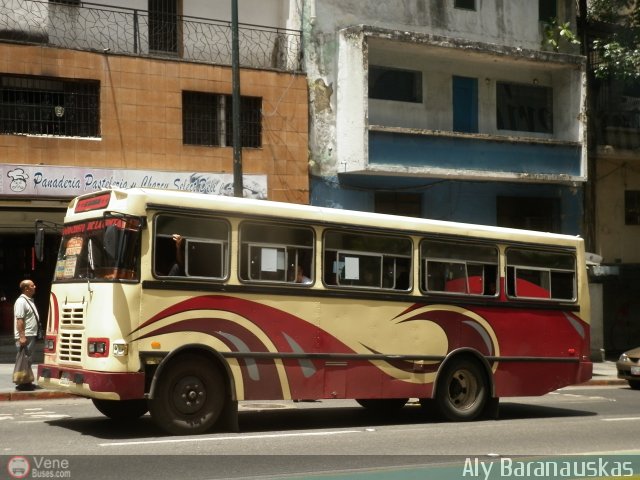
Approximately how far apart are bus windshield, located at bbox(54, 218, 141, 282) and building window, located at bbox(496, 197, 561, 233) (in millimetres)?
18007

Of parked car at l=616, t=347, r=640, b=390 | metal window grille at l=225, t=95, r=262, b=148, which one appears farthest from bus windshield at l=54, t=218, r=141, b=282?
parked car at l=616, t=347, r=640, b=390

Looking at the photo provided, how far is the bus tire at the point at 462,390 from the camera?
15.6 m

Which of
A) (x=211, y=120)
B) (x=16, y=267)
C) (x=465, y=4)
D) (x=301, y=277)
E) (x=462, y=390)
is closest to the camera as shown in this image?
(x=301, y=277)

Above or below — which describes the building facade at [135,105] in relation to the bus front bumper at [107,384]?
above

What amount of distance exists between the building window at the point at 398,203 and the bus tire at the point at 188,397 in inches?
584

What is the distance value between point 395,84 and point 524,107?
4388mm

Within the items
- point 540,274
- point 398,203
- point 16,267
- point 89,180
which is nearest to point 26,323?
point 89,180

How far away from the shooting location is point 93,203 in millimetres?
13469

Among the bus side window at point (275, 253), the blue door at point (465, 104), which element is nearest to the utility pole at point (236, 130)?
the bus side window at point (275, 253)

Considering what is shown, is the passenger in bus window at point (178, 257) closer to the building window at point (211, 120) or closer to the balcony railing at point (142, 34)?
the balcony railing at point (142, 34)

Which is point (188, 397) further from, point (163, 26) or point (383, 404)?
point (163, 26)

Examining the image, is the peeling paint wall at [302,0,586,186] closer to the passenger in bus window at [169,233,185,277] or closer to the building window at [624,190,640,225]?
the building window at [624,190,640,225]

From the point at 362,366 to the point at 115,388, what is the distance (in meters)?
3.59

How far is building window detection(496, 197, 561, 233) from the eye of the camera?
3003 centimetres
